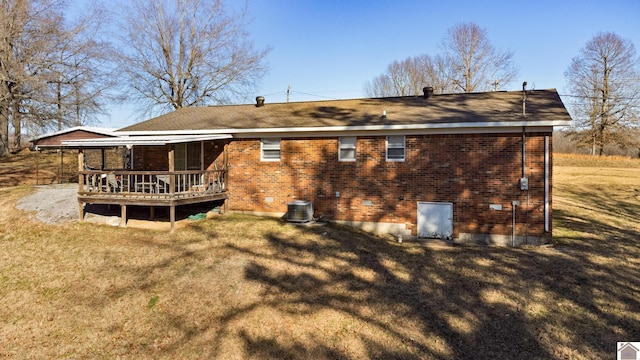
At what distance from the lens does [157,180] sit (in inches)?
455

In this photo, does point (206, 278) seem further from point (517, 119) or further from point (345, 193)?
point (517, 119)

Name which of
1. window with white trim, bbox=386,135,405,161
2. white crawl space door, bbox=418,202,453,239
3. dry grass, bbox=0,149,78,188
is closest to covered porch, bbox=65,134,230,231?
window with white trim, bbox=386,135,405,161

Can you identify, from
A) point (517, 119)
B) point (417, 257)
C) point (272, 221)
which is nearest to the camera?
point (417, 257)

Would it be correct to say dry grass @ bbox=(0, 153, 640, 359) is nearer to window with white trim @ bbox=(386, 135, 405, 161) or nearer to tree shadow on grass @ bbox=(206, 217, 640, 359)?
tree shadow on grass @ bbox=(206, 217, 640, 359)

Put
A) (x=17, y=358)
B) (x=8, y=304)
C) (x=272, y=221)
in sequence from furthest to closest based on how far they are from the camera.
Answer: (x=272, y=221)
(x=8, y=304)
(x=17, y=358)

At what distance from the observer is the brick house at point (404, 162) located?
1059cm

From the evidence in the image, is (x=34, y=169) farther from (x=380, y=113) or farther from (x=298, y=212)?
(x=380, y=113)

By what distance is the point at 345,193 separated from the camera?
39.8 ft

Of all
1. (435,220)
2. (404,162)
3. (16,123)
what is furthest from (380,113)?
(16,123)

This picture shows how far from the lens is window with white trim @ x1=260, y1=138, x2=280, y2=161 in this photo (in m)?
13.0

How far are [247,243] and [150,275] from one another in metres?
2.61

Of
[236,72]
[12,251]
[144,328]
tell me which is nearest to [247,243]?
[144,328]

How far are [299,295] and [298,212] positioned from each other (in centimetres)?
456

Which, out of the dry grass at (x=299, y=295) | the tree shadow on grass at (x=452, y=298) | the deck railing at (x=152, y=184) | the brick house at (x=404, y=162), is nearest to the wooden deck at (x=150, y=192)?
the deck railing at (x=152, y=184)
